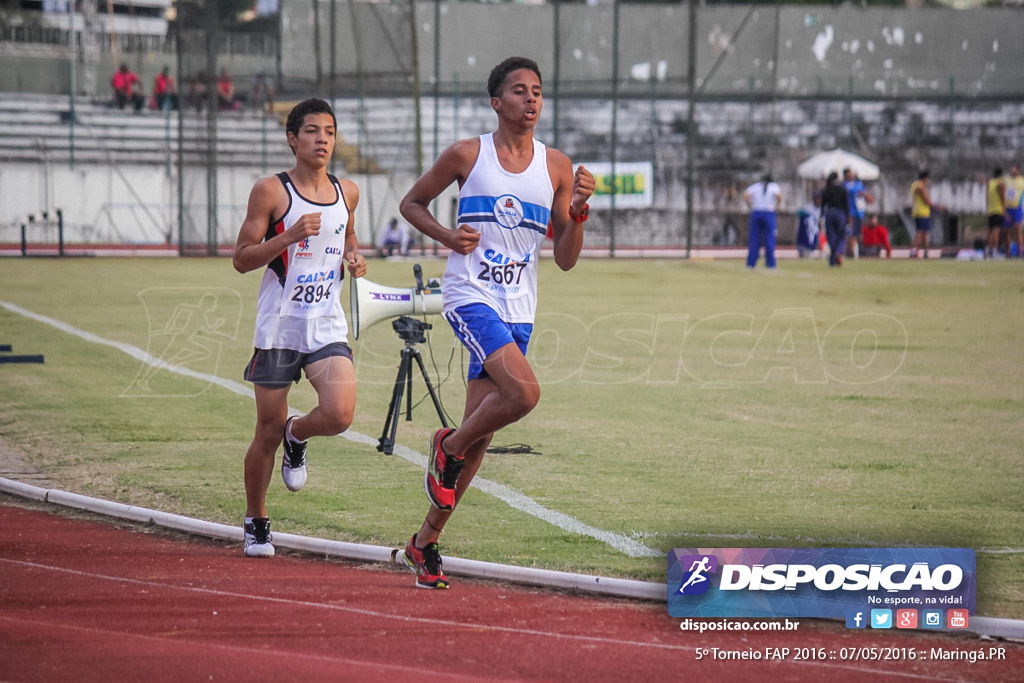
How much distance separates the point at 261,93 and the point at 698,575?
3557 centimetres

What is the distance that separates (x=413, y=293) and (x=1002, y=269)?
23.9 m

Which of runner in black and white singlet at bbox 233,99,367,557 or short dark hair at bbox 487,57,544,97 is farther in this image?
runner in black and white singlet at bbox 233,99,367,557

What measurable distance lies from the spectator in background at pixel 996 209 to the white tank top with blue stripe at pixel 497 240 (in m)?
27.9

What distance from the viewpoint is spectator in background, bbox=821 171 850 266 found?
97.3 feet

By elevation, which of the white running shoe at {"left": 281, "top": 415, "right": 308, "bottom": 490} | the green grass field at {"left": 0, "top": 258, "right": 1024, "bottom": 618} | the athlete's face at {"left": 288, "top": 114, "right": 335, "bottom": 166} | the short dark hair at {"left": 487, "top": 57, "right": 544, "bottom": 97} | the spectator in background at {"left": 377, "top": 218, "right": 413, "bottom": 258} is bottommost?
the green grass field at {"left": 0, "top": 258, "right": 1024, "bottom": 618}

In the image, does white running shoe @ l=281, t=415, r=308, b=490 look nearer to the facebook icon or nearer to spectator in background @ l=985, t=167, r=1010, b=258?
the facebook icon

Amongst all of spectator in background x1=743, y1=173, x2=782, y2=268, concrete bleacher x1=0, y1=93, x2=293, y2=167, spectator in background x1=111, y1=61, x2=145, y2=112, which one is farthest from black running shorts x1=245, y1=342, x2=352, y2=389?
spectator in background x1=111, y1=61, x2=145, y2=112

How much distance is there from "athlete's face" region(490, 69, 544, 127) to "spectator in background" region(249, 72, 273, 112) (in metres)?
33.1

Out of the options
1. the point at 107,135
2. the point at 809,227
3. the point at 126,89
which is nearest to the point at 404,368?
the point at 809,227

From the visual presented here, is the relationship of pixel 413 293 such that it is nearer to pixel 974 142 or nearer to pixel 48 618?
pixel 48 618

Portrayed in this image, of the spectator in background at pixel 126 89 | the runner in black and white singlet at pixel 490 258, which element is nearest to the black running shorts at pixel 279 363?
the runner in black and white singlet at pixel 490 258

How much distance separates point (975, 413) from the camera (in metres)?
11.3

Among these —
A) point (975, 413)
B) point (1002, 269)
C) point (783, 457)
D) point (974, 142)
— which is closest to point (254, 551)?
point (783, 457)

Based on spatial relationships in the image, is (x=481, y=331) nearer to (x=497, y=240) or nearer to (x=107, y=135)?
(x=497, y=240)
